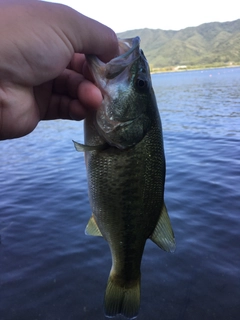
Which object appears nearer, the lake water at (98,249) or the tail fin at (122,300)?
the tail fin at (122,300)

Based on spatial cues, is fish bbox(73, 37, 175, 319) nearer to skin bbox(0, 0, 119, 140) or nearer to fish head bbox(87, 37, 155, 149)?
fish head bbox(87, 37, 155, 149)

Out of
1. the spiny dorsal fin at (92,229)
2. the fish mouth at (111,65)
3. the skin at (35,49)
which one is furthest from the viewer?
the spiny dorsal fin at (92,229)

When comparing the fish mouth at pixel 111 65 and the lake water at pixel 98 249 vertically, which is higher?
the fish mouth at pixel 111 65

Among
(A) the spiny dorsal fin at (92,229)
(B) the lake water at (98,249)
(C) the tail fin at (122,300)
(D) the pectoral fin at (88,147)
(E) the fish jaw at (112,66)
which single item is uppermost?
(E) the fish jaw at (112,66)

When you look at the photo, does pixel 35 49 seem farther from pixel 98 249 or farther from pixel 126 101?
pixel 98 249

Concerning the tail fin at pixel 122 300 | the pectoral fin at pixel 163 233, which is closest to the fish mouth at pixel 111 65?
the pectoral fin at pixel 163 233

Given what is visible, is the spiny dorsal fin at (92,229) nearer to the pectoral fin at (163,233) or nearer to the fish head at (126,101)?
the pectoral fin at (163,233)

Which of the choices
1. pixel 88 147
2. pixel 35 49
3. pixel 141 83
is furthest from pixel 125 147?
pixel 35 49
